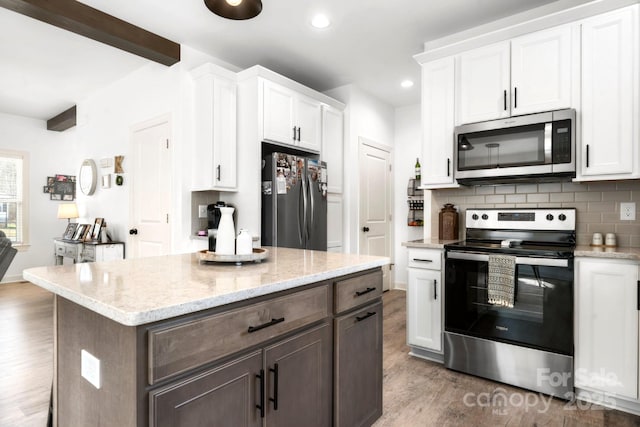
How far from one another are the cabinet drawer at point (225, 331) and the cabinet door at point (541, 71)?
2194 mm

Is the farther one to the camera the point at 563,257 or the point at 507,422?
the point at 563,257

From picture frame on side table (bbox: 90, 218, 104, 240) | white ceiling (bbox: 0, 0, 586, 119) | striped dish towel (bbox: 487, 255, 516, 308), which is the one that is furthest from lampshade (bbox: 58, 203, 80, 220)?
striped dish towel (bbox: 487, 255, 516, 308)

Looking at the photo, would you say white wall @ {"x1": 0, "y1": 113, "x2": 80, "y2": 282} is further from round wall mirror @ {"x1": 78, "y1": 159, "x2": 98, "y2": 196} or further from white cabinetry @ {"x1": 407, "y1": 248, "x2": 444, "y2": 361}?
white cabinetry @ {"x1": 407, "y1": 248, "x2": 444, "y2": 361}

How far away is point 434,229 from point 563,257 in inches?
46.1

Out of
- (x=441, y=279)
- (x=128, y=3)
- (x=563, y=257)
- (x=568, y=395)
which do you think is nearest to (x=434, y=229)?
(x=441, y=279)

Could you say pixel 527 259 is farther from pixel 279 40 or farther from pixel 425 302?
pixel 279 40

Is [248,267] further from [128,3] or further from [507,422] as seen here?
[128,3]

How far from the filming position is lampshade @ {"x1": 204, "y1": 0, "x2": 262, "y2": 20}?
6.47ft

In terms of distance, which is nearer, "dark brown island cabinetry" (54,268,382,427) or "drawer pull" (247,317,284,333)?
"dark brown island cabinetry" (54,268,382,427)

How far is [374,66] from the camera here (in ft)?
12.9

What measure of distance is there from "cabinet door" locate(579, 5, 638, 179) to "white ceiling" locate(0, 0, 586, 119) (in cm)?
59

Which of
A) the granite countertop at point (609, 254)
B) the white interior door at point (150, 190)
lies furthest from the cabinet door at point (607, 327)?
the white interior door at point (150, 190)

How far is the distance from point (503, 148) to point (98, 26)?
3.31 metres

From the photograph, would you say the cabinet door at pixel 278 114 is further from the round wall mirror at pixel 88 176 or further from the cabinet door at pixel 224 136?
the round wall mirror at pixel 88 176
